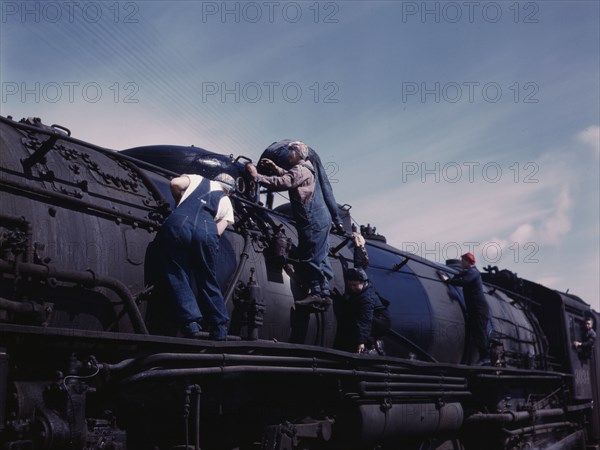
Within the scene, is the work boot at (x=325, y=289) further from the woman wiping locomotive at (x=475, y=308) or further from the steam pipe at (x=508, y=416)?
the steam pipe at (x=508, y=416)

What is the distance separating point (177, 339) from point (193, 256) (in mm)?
784

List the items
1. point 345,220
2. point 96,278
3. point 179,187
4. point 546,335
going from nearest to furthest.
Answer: point 96,278 → point 179,187 → point 345,220 → point 546,335

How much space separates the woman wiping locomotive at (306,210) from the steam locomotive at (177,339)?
0.50 feet

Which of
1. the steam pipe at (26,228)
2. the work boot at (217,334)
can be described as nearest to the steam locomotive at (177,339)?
the steam pipe at (26,228)

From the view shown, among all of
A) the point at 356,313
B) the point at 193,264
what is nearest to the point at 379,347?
the point at 356,313

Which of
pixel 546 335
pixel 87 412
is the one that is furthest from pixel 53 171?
pixel 546 335

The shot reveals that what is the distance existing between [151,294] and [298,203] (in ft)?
7.12

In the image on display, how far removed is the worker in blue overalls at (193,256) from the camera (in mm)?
4918

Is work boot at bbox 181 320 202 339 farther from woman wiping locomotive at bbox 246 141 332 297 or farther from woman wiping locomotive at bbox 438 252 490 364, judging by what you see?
woman wiping locomotive at bbox 438 252 490 364

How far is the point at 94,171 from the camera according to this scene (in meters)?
5.05

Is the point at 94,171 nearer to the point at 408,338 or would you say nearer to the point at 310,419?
the point at 310,419

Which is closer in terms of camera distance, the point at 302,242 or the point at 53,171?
the point at 53,171

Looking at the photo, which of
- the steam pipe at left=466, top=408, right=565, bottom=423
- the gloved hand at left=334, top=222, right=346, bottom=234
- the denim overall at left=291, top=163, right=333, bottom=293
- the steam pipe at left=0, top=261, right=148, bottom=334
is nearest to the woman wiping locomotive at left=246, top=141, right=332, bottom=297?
the denim overall at left=291, top=163, right=333, bottom=293

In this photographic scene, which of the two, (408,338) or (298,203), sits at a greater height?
(298,203)
